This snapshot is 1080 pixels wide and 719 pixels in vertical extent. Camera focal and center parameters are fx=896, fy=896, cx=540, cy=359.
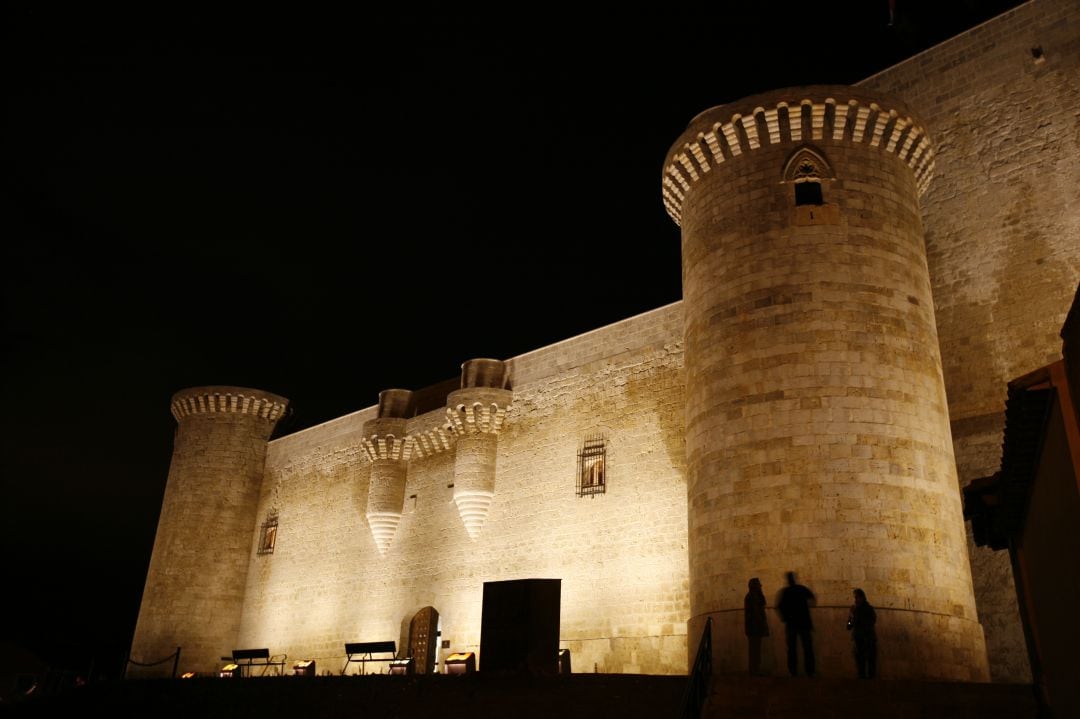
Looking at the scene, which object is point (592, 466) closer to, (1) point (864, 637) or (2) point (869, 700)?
(1) point (864, 637)

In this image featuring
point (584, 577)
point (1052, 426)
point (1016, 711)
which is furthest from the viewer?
point (584, 577)

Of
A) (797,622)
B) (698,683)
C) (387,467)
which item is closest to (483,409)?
(387,467)

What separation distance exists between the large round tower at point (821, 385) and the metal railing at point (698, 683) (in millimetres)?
1524

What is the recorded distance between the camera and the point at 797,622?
9.13 metres

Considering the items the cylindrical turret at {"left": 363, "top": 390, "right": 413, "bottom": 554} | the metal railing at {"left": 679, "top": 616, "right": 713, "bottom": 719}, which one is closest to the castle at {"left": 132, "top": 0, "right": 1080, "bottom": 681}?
the cylindrical turret at {"left": 363, "top": 390, "right": 413, "bottom": 554}

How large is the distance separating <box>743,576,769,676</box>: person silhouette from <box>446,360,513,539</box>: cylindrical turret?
8.70 metres

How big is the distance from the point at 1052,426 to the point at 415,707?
723cm

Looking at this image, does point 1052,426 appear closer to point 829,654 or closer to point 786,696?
point 786,696

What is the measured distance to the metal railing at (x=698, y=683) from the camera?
6859 mm

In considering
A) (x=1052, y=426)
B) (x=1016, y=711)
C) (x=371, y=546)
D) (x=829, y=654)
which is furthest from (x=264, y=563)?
(x=1052, y=426)

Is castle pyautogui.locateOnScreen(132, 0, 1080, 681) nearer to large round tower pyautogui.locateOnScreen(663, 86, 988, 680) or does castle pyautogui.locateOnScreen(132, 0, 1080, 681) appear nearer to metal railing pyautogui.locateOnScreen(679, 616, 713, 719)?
large round tower pyautogui.locateOnScreen(663, 86, 988, 680)

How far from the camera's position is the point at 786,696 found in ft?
25.3

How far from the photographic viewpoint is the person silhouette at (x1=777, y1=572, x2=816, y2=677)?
Answer: 899cm

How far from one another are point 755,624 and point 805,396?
2733mm
